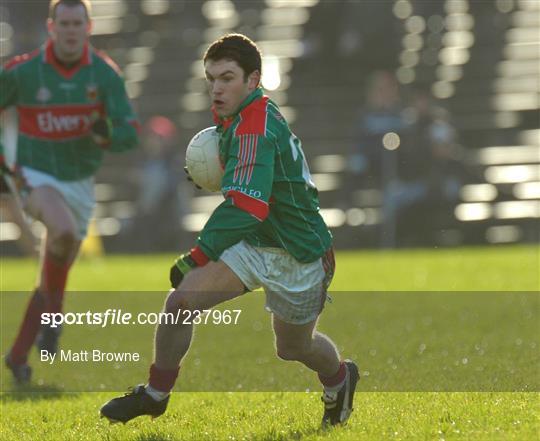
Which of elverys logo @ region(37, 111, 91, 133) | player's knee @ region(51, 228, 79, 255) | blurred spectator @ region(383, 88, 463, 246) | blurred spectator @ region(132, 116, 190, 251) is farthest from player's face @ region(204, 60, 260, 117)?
blurred spectator @ region(132, 116, 190, 251)

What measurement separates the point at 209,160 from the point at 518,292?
595cm

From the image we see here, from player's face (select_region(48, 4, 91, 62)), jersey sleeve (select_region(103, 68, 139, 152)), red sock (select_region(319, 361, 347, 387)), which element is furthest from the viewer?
jersey sleeve (select_region(103, 68, 139, 152))

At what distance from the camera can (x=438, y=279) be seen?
12.3m

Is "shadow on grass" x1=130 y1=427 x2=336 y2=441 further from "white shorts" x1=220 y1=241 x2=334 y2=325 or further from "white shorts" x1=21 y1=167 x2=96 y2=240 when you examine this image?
"white shorts" x1=21 y1=167 x2=96 y2=240

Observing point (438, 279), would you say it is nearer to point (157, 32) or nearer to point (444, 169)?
point (444, 169)

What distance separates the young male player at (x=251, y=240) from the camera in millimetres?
4977

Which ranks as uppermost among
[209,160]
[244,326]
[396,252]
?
[209,160]

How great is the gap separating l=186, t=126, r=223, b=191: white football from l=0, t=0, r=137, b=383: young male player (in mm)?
2487

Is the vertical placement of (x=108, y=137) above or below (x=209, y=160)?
below

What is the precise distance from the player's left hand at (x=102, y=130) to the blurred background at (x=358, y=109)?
338 inches

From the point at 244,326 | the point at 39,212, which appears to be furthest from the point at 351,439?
the point at 244,326

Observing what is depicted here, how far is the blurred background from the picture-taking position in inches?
647

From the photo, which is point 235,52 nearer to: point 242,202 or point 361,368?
point 242,202

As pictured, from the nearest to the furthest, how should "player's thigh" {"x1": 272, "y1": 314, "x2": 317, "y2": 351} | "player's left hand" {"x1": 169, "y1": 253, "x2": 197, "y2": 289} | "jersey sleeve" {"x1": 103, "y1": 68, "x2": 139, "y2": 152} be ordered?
1. "player's left hand" {"x1": 169, "y1": 253, "x2": 197, "y2": 289}
2. "player's thigh" {"x1": 272, "y1": 314, "x2": 317, "y2": 351}
3. "jersey sleeve" {"x1": 103, "y1": 68, "x2": 139, "y2": 152}
